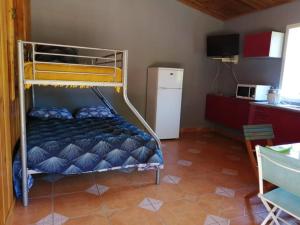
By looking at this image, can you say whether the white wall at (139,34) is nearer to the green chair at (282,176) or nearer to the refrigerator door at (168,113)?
the refrigerator door at (168,113)

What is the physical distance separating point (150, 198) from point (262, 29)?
352 cm

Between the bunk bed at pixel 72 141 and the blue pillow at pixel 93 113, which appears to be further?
the blue pillow at pixel 93 113

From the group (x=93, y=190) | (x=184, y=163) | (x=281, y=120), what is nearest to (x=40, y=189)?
(x=93, y=190)

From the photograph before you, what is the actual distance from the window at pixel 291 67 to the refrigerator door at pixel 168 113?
1.72 meters

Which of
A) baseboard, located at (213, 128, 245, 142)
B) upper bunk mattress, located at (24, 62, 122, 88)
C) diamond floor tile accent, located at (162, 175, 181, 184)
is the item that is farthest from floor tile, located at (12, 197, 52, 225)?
baseboard, located at (213, 128, 245, 142)

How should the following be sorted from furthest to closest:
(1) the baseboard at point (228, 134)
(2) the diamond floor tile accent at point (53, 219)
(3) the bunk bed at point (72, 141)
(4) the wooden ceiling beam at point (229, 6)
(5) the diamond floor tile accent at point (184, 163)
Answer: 1. (1) the baseboard at point (228, 134)
2. (4) the wooden ceiling beam at point (229, 6)
3. (5) the diamond floor tile accent at point (184, 163)
4. (3) the bunk bed at point (72, 141)
5. (2) the diamond floor tile accent at point (53, 219)

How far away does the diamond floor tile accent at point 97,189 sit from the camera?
2455 millimetres

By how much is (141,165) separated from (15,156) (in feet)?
3.94

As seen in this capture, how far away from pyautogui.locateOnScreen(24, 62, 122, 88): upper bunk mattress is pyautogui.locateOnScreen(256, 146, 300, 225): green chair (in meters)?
1.60

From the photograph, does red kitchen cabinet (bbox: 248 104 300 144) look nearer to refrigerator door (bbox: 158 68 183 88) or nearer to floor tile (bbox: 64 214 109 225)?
refrigerator door (bbox: 158 68 183 88)

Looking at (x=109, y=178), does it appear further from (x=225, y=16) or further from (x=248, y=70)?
(x=225, y=16)

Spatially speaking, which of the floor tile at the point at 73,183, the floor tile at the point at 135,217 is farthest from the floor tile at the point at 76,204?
the floor tile at the point at 135,217

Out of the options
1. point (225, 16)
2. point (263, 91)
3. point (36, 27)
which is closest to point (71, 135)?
point (36, 27)

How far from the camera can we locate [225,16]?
4.86 m
